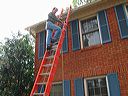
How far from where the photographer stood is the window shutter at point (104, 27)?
767 centimetres

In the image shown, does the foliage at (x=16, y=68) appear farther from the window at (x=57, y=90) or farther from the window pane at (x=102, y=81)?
the window pane at (x=102, y=81)

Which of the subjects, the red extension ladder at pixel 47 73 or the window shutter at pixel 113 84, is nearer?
the red extension ladder at pixel 47 73

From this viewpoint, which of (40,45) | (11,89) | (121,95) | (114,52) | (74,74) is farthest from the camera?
(11,89)

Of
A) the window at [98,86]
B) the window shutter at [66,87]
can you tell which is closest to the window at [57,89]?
the window shutter at [66,87]

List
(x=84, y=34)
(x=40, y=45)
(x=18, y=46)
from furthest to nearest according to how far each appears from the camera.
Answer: (x=18, y=46), (x=40, y=45), (x=84, y=34)

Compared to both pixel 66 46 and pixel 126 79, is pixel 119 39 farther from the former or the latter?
pixel 66 46

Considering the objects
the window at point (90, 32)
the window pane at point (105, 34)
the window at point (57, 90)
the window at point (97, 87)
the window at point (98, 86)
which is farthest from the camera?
the window at point (90, 32)

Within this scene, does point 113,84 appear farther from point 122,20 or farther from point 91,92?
point 122,20

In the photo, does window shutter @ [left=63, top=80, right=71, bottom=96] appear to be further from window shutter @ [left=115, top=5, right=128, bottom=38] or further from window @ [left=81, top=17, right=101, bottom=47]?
window shutter @ [left=115, top=5, right=128, bottom=38]

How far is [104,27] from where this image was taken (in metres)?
7.92

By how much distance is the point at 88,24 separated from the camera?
8633mm

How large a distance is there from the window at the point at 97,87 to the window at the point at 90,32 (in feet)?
5.71

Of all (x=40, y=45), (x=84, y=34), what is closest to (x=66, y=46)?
(x=84, y=34)

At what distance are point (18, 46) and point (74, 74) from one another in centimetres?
495
